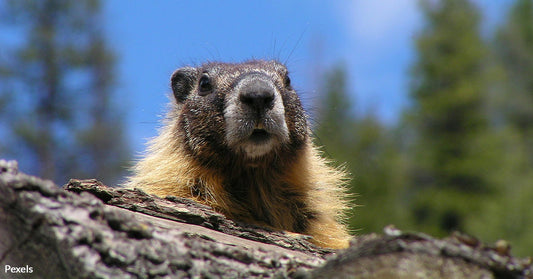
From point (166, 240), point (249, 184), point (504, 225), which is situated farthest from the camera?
point (504, 225)

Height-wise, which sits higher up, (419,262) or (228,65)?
(228,65)

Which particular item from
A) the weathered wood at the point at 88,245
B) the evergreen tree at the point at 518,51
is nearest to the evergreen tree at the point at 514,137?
the evergreen tree at the point at 518,51

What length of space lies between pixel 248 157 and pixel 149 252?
314cm

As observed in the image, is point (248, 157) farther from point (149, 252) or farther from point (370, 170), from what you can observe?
point (370, 170)

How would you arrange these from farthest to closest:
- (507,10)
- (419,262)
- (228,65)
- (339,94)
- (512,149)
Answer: (507,10) < (339,94) < (512,149) < (228,65) < (419,262)

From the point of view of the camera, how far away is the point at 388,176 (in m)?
44.9

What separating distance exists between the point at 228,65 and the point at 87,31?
114 ft

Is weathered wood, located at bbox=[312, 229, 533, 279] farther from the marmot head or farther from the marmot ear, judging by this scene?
the marmot ear

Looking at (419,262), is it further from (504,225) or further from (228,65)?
(504,225)

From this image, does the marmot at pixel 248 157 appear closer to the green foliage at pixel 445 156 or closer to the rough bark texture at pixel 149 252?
the rough bark texture at pixel 149 252

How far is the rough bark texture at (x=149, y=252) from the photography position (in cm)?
296

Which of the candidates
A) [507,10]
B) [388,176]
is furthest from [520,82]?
[388,176]

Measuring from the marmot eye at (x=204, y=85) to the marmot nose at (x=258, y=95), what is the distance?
0.97m

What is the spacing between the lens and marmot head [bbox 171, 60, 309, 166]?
6160mm
